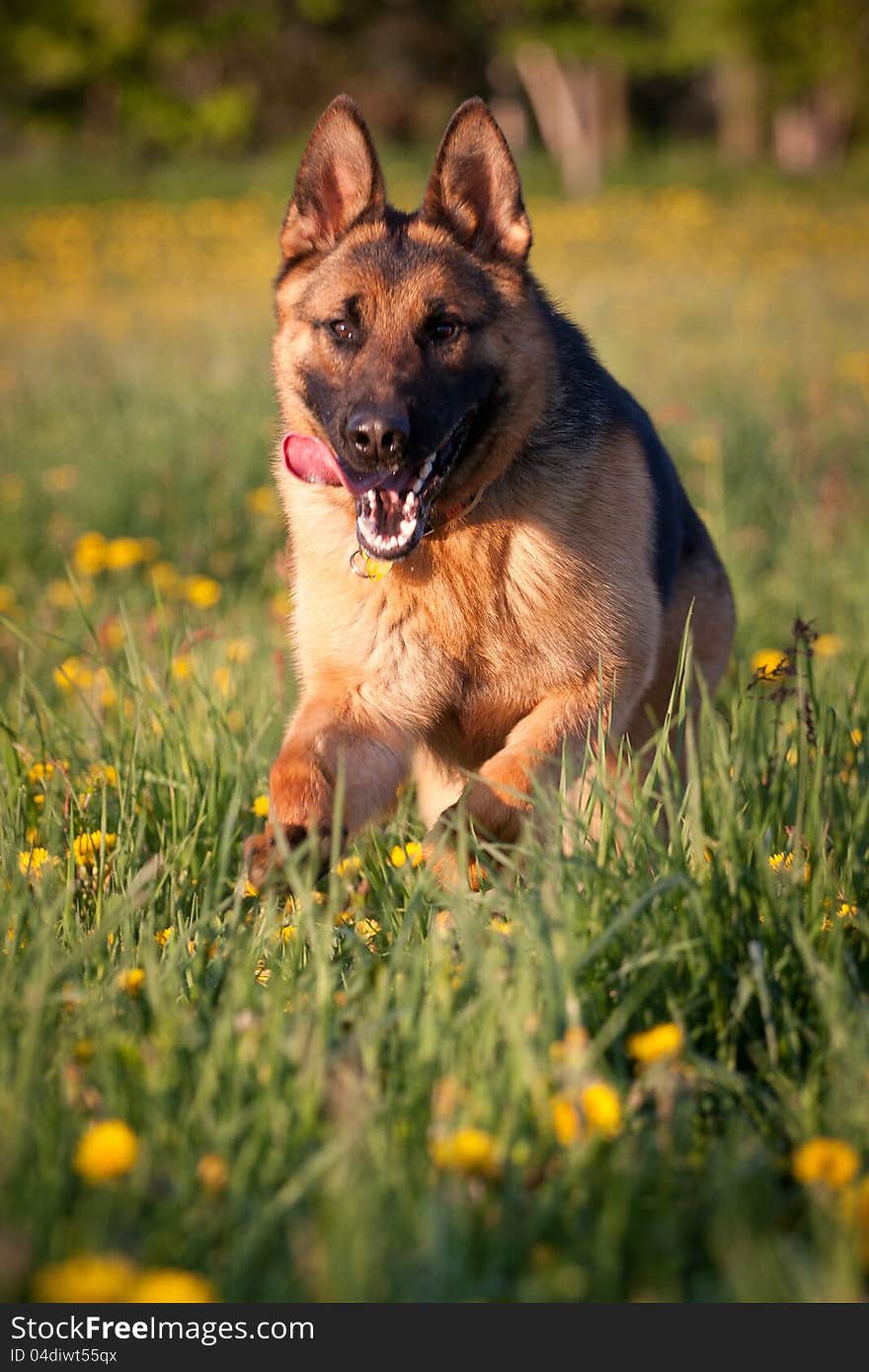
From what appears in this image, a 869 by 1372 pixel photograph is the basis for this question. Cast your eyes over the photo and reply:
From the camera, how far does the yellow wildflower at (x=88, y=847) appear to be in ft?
9.60

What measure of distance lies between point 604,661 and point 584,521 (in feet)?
1.18

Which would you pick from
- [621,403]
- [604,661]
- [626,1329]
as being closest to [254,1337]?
[626,1329]

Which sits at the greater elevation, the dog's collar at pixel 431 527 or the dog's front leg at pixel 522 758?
the dog's collar at pixel 431 527

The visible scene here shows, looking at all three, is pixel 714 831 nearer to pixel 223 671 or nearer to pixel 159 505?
pixel 223 671

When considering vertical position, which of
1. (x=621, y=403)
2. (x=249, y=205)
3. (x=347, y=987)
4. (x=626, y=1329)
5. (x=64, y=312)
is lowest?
(x=626, y=1329)

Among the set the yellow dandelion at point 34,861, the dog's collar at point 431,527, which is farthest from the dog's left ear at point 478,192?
the yellow dandelion at point 34,861

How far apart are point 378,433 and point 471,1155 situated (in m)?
1.81

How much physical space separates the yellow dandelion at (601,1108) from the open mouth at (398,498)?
5.29 ft

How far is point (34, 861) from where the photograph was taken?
9.46ft

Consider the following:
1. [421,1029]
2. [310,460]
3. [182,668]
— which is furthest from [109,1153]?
[182,668]

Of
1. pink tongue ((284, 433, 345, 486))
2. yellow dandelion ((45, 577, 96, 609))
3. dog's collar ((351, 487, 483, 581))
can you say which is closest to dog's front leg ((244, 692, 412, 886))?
dog's collar ((351, 487, 483, 581))

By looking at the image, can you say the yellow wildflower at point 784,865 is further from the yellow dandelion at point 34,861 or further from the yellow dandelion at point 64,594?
the yellow dandelion at point 64,594

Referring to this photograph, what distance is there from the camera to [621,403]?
385 centimetres

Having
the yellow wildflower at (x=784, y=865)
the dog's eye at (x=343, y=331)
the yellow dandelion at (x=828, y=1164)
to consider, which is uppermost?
the dog's eye at (x=343, y=331)
